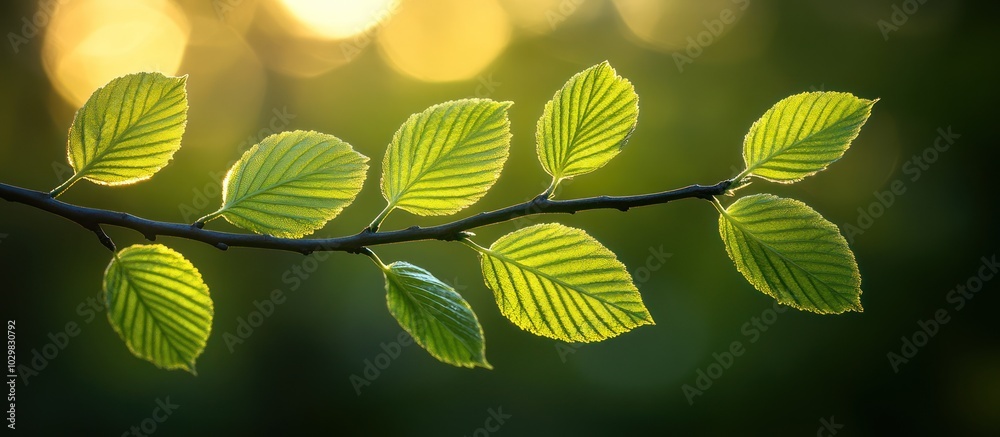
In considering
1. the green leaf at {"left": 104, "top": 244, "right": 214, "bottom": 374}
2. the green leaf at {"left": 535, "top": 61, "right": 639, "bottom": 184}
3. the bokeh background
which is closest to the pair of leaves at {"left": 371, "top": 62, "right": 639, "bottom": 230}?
the green leaf at {"left": 535, "top": 61, "right": 639, "bottom": 184}

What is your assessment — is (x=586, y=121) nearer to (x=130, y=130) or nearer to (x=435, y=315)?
(x=435, y=315)

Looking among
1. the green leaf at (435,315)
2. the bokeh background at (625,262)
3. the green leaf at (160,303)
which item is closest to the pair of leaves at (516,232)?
the green leaf at (435,315)

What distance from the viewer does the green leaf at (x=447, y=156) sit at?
42 cm

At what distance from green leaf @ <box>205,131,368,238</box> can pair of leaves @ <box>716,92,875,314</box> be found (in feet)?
0.73

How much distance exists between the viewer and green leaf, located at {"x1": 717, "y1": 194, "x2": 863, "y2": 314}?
1.26ft

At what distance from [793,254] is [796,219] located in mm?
20

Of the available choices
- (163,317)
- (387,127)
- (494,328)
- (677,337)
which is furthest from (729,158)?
(163,317)

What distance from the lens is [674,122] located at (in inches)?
207

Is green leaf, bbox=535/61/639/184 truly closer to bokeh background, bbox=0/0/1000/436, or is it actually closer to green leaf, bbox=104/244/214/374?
green leaf, bbox=104/244/214/374

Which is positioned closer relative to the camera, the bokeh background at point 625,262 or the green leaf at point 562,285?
the green leaf at point 562,285

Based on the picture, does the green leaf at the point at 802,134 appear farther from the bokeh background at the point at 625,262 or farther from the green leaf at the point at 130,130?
the bokeh background at the point at 625,262

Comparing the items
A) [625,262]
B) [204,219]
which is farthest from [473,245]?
[625,262]

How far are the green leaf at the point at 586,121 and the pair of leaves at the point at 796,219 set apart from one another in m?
A: 0.07

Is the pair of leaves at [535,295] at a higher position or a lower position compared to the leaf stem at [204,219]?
lower
